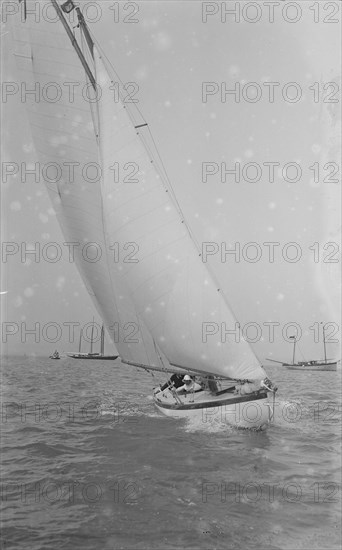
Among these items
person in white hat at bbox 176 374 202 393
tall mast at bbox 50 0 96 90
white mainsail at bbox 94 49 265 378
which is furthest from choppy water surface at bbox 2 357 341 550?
tall mast at bbox 50 0 96 90

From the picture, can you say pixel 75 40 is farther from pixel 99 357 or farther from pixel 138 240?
pixel 99 357

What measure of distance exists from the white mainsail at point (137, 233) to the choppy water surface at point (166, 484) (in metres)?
2.64

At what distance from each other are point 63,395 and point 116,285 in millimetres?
12002

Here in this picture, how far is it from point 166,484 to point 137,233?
7.64 metres

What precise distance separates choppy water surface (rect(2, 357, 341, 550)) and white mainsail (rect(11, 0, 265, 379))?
2638 mm

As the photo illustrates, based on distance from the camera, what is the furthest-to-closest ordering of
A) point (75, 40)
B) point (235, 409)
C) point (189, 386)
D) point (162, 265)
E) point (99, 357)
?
point (99, 357) < point (189, 386) < point (75, 40) < point (235, 409) < point (162, 265)

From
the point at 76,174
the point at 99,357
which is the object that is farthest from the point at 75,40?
the point at 99,357

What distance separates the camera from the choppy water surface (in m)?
7.07

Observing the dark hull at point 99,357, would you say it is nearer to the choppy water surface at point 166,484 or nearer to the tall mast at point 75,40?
the choppy water surface at point 166,484

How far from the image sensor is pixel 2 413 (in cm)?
1820

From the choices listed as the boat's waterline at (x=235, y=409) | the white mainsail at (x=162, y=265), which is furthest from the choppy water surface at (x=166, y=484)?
the white mainsail at (x=162, y=265)

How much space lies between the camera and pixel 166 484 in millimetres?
9547

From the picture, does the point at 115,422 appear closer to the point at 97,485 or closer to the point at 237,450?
the point at 237,450

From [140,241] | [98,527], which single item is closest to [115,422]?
[140,241]
